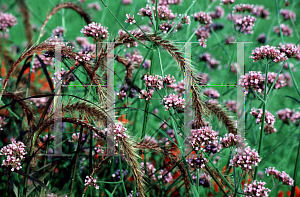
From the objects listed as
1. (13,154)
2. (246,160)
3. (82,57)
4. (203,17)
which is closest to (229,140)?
(246,160)

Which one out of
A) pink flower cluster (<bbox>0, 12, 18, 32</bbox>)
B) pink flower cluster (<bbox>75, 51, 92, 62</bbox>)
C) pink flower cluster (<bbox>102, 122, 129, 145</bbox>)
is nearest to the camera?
pink flower cluster (<bbox>102, 122, 129, 145</bbox>)

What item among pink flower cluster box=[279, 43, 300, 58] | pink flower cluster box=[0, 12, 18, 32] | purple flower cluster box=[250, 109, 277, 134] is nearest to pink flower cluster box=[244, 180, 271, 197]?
purple flower cluster box=[250, 109, 277, 134]

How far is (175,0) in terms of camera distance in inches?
113

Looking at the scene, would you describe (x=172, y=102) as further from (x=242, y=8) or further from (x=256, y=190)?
(x=242, y=8)

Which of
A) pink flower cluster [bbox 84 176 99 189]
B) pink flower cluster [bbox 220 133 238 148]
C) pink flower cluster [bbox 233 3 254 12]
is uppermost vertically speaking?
pink flower cluster [bbox 233 3 254 12]

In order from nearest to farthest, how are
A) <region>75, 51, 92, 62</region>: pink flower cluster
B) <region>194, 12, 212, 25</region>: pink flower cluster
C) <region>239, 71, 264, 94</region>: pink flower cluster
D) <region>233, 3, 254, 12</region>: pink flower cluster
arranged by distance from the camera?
<region>75, 51, 92, 62</region>: pink flower cluster → <region>239, 71, 264, 94</region>: pink flower cluster → <region>194, 12, 212, 25</region>: pink flower cluster → <region>233, 3, 254, 12</region>: pink flower cluster

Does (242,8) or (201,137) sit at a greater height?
(242,8)

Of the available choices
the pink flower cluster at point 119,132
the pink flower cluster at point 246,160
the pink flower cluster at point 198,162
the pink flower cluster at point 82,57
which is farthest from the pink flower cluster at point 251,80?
the pink flower cluster at point 82,57

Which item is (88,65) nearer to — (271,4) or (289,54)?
(289,54)

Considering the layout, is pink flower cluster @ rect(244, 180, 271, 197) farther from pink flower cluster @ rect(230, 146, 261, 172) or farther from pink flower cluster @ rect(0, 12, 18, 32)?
pink flower cluster @ rect(0, 12, 18, 32)

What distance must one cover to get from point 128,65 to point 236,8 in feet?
4.03

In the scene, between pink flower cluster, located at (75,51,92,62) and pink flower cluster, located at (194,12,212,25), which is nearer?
pink flower cluster, located at (75,51,92,62)

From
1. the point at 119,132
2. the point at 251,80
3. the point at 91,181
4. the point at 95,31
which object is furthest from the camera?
the point at 95,31

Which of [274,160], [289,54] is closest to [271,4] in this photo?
[274,160]
